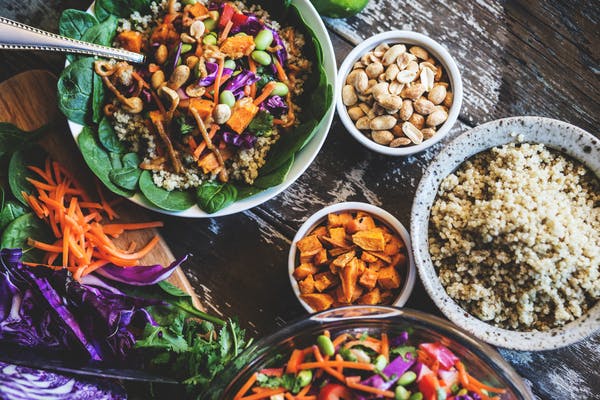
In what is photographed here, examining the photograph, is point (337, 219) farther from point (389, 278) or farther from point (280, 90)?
point (280, 90)

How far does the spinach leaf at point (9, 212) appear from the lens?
238 centimetres

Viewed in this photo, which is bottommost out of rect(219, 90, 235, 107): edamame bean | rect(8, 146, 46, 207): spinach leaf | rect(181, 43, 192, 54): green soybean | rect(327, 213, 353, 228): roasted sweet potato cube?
rect(8, 146, 46, 207): spinach leaf

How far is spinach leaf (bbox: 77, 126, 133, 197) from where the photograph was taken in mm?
2277

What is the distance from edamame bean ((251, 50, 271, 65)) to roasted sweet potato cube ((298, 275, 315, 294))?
0.74m

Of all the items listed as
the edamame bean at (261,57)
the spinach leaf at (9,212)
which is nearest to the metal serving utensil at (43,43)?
the edamame bean at (261,57)

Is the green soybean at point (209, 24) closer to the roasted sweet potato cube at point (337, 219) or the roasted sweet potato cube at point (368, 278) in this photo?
the roasted sweet potato cube at point (337, 219)

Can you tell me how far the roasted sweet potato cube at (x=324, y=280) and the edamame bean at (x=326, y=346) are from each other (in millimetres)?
475

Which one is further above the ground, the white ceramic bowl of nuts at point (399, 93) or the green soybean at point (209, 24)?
the white ceramic bowl of nuts at point (399, 93)

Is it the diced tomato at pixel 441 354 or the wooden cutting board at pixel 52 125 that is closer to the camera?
the diced tomato at pixel 441 354

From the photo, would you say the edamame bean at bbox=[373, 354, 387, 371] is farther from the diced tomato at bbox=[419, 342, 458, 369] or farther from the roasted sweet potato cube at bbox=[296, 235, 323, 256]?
the roasted sweet potato cube at bbox=[296, 235, 323, 256]

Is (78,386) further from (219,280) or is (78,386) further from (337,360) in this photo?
(337,360)

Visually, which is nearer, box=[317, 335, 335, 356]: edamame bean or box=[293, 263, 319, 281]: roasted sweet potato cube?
box=[317, 335, 335, 356]: edamame bean

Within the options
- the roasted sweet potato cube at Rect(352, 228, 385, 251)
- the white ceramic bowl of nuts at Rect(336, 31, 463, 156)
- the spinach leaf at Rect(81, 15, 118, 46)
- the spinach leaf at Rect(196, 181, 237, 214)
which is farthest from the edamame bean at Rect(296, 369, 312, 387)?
the spinach leaf at Rect(81, 15, 118, 46)

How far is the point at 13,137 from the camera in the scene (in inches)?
94.6
